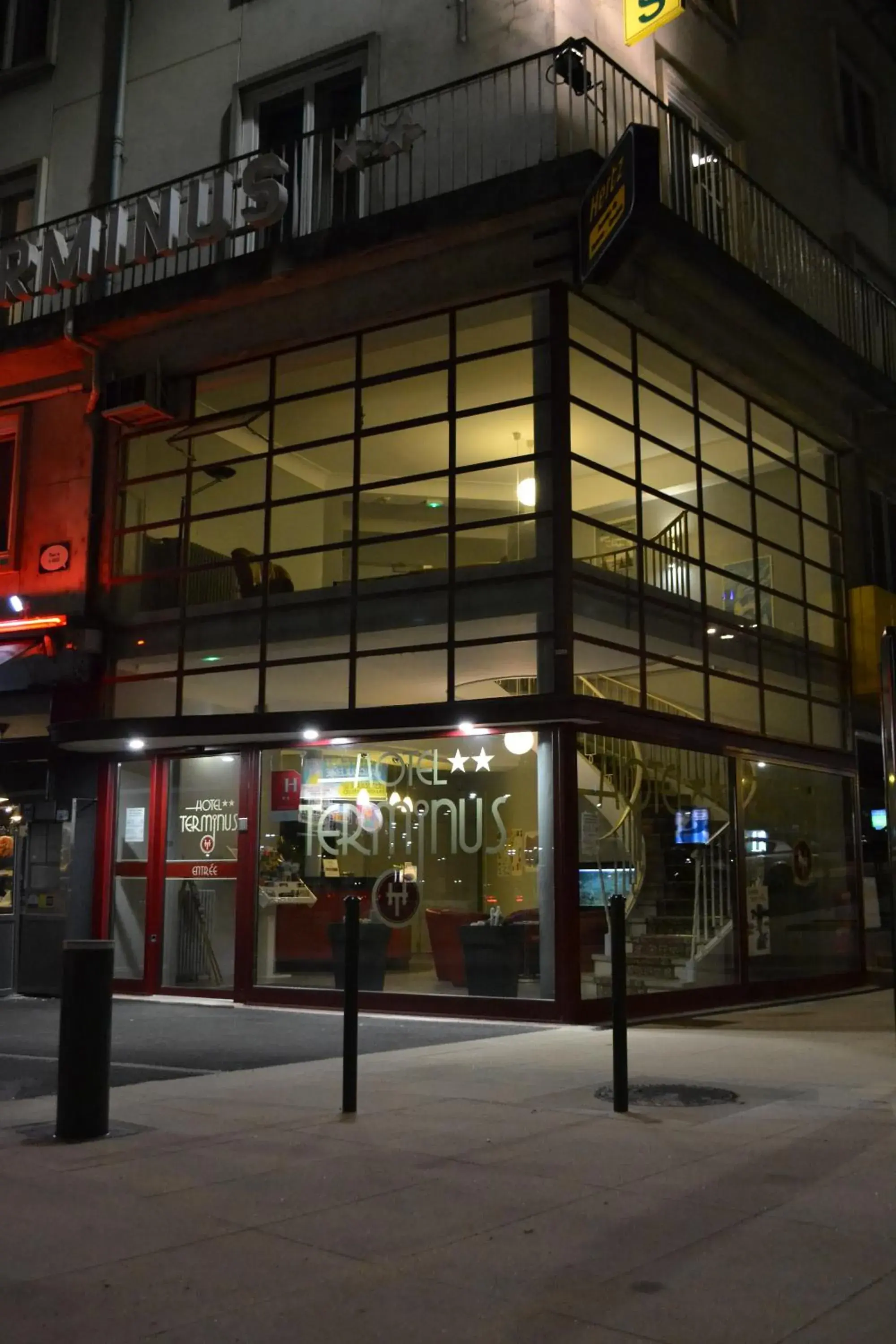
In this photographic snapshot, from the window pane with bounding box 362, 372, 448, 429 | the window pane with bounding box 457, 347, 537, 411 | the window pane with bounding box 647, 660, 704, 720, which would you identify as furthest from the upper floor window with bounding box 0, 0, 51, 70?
the window pane with bounding box 647, 660, 704, 720

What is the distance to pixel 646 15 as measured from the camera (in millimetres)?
14617

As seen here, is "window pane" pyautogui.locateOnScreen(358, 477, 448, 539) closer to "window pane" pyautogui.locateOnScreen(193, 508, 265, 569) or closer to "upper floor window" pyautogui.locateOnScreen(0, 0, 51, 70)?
"window pane" pyautogui.locateOnScreen(193, 508, 265, 569)

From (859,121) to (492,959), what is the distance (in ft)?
54.1

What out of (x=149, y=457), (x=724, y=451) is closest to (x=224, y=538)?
(x=149, y=457)

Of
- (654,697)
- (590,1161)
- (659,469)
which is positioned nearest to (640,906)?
(654,697)

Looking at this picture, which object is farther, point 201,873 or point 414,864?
point 201,873

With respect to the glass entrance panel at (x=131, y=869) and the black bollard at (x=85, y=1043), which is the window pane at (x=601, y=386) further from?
the black bollard at (x=85, y=1043)

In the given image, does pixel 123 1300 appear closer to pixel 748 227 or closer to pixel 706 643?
pixel 706 643

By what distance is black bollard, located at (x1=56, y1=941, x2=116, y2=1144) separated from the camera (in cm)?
678

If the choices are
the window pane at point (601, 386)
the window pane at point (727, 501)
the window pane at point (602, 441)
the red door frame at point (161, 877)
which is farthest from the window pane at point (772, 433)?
the red door frame at point (161, 877)

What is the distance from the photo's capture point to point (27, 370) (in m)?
16.7

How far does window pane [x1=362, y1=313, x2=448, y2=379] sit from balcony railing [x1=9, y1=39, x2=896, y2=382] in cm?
130

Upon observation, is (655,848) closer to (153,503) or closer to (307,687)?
(307,687)

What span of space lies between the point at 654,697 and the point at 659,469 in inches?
109
